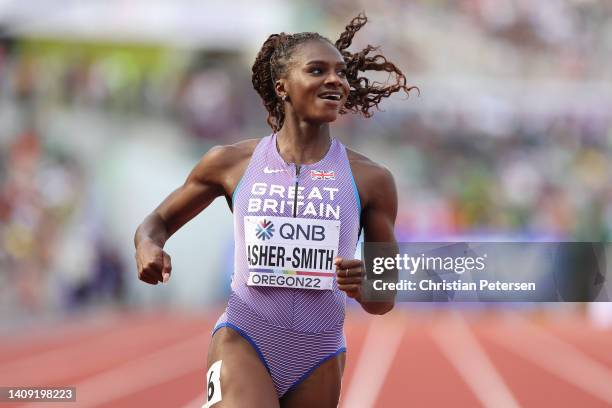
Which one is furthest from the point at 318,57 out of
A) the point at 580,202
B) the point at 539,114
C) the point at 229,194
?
the point at 539,114

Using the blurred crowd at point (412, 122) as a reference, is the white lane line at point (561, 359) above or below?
below

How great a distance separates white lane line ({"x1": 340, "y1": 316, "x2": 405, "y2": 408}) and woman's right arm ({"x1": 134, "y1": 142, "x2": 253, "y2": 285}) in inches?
187

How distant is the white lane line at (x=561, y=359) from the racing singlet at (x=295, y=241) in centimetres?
592

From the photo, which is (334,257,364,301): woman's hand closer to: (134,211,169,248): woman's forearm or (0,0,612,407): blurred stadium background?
(134,211,169,248): woman's forearm

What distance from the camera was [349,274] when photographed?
3061mm

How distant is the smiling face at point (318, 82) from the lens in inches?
134

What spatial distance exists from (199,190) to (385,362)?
24.7 feet

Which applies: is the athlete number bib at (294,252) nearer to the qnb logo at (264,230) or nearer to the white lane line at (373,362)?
the qnb logo at (264,230)

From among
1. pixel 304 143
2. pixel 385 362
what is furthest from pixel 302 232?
pixel 385 362

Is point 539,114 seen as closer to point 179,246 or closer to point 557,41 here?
point 557,41

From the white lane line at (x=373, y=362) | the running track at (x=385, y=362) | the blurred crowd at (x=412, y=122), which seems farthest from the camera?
the blurred crowd at (x=412, y=122)

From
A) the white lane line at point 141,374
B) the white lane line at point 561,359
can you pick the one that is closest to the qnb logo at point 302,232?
the white lane line at point 141,374

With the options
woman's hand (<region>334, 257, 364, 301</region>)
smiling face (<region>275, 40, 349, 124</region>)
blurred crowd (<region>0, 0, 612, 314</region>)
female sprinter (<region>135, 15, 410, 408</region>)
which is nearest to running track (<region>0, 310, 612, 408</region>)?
blurred crowd (<region>0, 0, 612, 314</region>)

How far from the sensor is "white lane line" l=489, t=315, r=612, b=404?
9.69 meters
